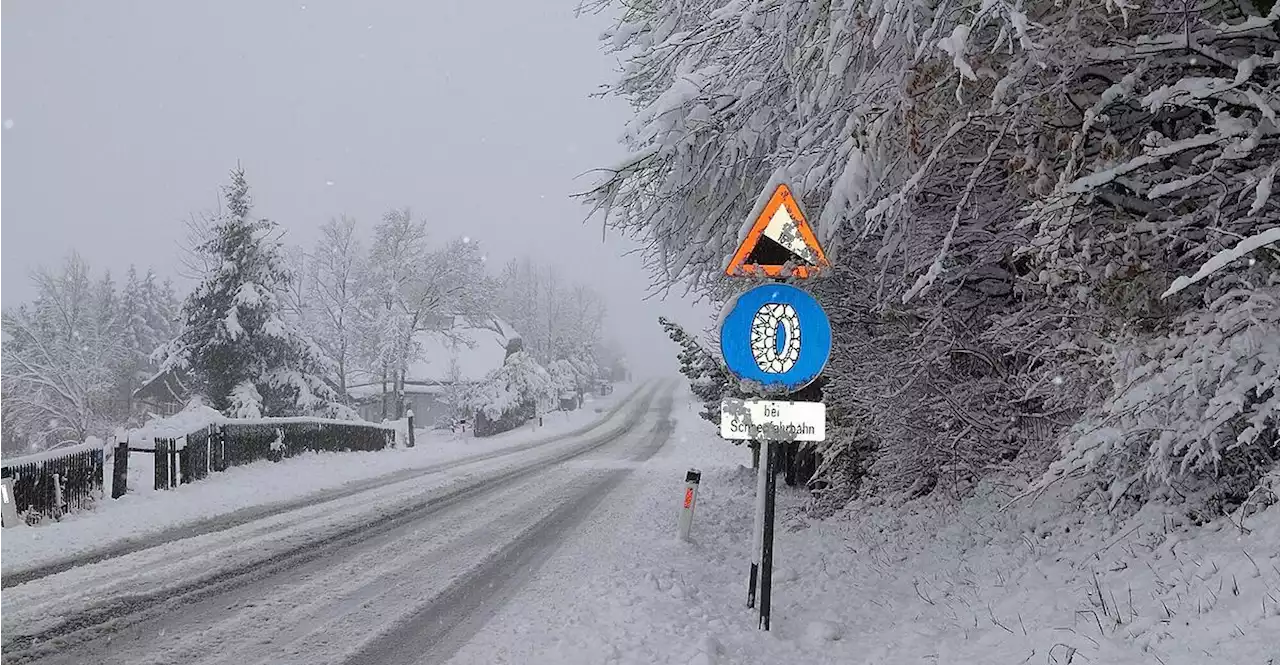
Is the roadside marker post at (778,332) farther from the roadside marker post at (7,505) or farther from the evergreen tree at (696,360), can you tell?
the roadside marker post at (7,505)

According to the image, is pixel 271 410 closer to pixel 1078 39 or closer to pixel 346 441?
pixel 346 441

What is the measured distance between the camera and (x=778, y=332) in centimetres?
520

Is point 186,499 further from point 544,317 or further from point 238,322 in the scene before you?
point 544,317

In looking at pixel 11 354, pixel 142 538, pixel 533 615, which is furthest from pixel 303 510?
pixel 11 354

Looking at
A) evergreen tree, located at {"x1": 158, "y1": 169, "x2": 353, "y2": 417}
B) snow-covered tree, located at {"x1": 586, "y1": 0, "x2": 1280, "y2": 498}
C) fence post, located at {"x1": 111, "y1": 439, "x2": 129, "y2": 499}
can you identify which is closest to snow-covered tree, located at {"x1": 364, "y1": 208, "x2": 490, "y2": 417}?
evergreen tree, located at {"x1": 158, "y1": 169, "x2": 353, "y2": 417}

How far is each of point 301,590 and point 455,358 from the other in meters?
41.1

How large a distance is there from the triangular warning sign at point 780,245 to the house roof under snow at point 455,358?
1550 inches

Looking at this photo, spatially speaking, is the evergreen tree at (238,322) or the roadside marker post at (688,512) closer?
the roadside marker post at (688,512)

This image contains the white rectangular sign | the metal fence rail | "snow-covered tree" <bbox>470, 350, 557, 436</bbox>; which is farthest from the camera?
"snow-covered tree" <bbox>470, 350, 557, 436</bbox>

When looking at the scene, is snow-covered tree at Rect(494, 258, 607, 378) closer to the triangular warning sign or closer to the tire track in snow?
the tire track in snow

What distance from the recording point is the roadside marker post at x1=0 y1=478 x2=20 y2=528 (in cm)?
991

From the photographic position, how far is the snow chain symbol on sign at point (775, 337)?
16.9ft

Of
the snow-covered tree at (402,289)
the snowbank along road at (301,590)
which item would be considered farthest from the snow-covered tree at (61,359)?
the snowbank along road at (301,590)

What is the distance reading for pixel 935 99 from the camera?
4891mm
